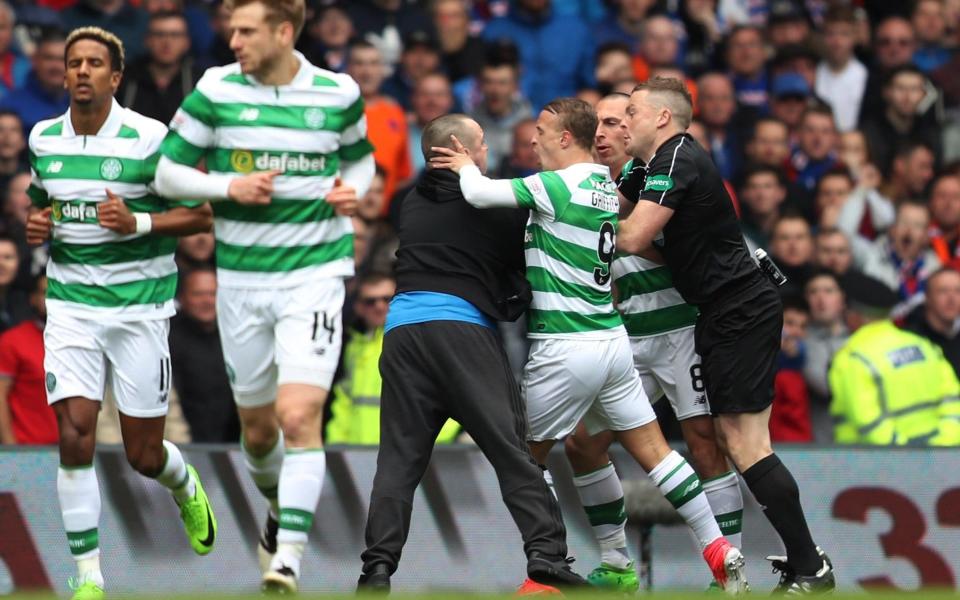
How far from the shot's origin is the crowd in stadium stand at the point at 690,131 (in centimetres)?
1197

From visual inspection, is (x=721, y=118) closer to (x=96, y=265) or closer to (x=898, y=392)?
(x=898, y=392)

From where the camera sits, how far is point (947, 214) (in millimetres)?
14867

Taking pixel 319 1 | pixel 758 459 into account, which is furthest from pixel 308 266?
pixel 319 1

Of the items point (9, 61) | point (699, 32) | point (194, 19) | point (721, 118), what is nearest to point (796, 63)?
point (699, 32)

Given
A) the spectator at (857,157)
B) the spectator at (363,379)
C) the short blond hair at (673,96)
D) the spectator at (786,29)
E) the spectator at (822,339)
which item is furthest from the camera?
the spectator at (786,29)

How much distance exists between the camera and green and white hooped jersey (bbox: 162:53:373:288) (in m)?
8.70

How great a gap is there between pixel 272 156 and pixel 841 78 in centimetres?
892

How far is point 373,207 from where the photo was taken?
13.4 metres

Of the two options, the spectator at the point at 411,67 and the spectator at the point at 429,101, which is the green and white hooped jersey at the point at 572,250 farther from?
the spectator at the point at 411,67

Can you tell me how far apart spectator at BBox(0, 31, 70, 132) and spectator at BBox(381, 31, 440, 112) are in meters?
2.72

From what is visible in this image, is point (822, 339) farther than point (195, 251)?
Yes

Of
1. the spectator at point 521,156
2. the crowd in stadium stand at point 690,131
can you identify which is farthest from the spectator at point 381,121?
the spectator at point 521,156

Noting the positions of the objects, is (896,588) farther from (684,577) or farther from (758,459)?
(758,459)

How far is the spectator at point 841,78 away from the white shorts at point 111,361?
8.76 meters
